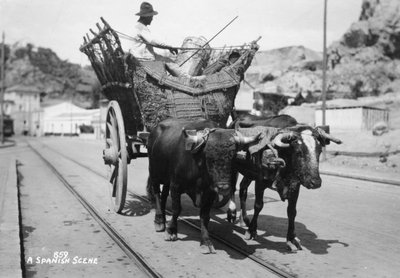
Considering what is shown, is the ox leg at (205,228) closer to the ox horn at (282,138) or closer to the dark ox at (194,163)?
the dark ox at (194,163)

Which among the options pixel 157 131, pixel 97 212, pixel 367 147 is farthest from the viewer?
pixel 367 147

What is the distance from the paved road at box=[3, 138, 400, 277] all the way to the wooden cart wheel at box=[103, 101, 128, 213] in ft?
3.90

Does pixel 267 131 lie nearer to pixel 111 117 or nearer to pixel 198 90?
pixel 198 90

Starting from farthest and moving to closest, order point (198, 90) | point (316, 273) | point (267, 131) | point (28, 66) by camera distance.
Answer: point (28, 66) → point (198, 90) → point (267, 131) → point (316, 273)

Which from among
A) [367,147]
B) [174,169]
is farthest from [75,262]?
[367,147]

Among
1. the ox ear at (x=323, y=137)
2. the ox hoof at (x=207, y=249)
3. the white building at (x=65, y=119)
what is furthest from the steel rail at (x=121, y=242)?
the white building at (x=65, y=119)

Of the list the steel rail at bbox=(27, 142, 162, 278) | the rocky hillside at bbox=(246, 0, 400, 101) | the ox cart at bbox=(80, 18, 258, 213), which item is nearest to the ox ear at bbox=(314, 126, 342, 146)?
the ox cart at bbox=(80, 18, 258, 213)

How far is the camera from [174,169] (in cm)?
624

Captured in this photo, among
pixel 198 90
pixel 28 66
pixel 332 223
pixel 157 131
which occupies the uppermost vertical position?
pixel 28 66

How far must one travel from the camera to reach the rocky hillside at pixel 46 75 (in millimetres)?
119812

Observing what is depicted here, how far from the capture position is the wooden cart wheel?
24.5 ft

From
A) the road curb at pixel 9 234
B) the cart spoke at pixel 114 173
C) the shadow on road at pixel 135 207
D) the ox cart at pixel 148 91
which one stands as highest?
the ox cart at pixel 148 91

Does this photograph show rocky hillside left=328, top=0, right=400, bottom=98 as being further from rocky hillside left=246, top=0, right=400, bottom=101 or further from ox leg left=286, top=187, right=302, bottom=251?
ox leg left=286, top=187, right=302, bottom=251

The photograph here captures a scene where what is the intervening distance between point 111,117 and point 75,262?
3.78 metres
